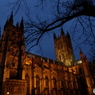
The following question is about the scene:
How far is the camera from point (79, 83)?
44625mm

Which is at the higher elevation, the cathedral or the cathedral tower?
the cathedral tower

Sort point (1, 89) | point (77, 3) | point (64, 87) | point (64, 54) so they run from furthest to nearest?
point (64, 54)
point (64, 87)
point (1, 89)
point (77, 3)

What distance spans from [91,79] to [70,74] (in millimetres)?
8793

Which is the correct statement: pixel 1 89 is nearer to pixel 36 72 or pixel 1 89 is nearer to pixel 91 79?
pixel 36 72

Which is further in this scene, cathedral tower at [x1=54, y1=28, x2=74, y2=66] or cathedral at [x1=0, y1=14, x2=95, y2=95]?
cathedral tower at [x1=54, y1=28, x2=74, y2=66]

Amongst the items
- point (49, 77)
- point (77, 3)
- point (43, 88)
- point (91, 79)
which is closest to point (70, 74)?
point (91, 79)

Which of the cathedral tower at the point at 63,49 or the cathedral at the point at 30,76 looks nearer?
the cathedral at the point at 30,76

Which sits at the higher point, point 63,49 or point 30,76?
point 63,49

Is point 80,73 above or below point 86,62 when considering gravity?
below

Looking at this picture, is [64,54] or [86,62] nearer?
[86,62]

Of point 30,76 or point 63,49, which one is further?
point 63,49

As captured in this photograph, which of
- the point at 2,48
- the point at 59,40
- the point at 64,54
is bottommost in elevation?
the point at 2,48

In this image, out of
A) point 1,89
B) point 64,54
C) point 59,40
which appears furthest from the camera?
point 59,40

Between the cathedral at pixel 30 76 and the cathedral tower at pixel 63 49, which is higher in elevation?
the cathedral tower at pixel 63 49
